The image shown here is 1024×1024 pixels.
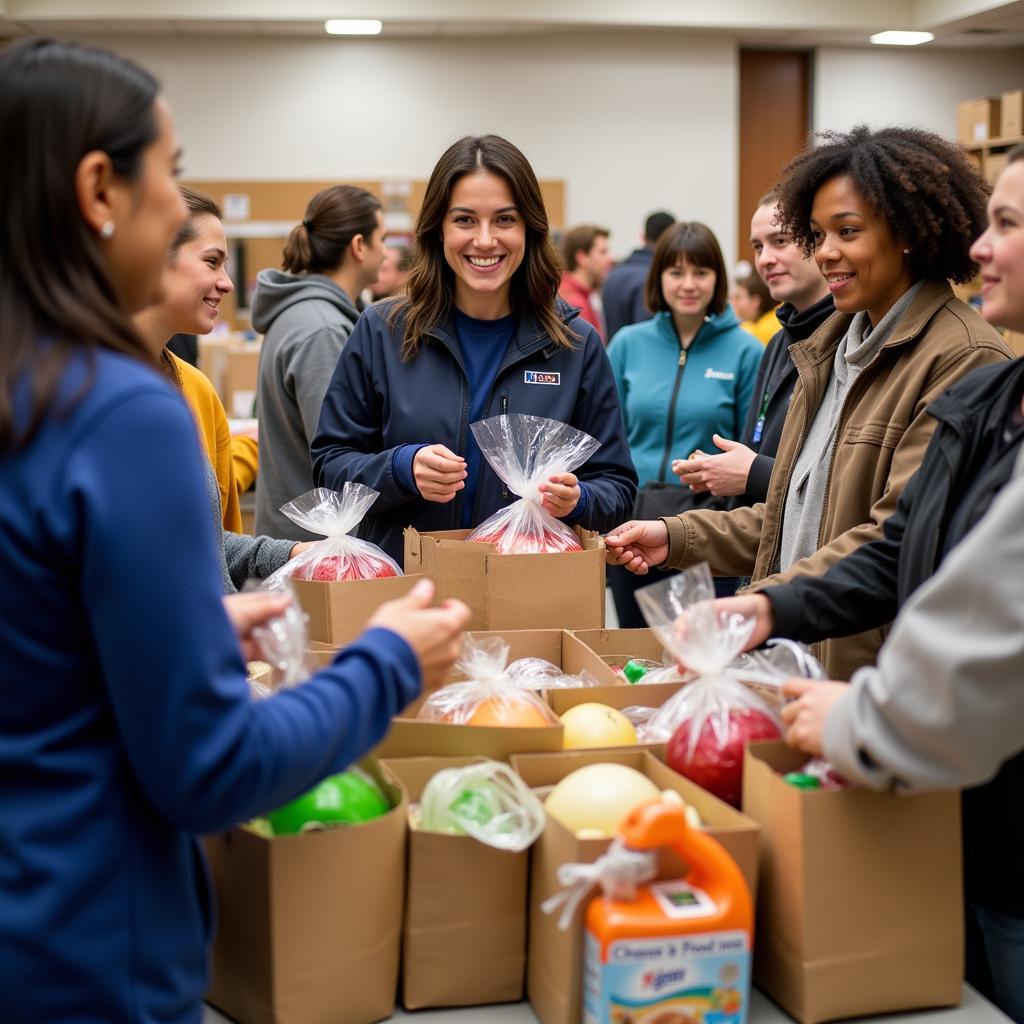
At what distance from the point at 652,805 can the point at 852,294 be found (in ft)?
3.82

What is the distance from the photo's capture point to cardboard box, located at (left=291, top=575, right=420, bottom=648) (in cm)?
178

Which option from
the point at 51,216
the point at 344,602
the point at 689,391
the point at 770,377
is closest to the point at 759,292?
the point at 689,391

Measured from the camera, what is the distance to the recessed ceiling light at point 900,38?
9180 mm

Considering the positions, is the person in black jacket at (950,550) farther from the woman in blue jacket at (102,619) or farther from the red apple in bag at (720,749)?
the woman in blue jacket at (102,619)

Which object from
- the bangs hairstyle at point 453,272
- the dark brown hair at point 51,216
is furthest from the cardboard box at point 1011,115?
the dark brown hair at point 51,216

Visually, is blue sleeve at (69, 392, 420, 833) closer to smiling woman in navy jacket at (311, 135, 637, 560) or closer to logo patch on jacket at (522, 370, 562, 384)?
smiling woman in navy jacket at (311, 135, 637, 560)

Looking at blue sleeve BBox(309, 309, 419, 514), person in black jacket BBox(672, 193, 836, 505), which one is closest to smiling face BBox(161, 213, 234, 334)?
blue sleeve BBox(309, 309, 419, 514)

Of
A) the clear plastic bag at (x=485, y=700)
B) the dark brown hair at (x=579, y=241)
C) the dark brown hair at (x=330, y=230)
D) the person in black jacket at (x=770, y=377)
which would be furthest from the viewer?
the dark brown hair at (x=579, y=241)

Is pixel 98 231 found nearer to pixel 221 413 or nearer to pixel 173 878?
pixel 173 878

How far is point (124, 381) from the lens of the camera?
0.87m

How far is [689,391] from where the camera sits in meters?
3.94

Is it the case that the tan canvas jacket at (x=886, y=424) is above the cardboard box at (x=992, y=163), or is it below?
below

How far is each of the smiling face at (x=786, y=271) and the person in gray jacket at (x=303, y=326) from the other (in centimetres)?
116

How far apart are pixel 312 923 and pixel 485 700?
414 mm
